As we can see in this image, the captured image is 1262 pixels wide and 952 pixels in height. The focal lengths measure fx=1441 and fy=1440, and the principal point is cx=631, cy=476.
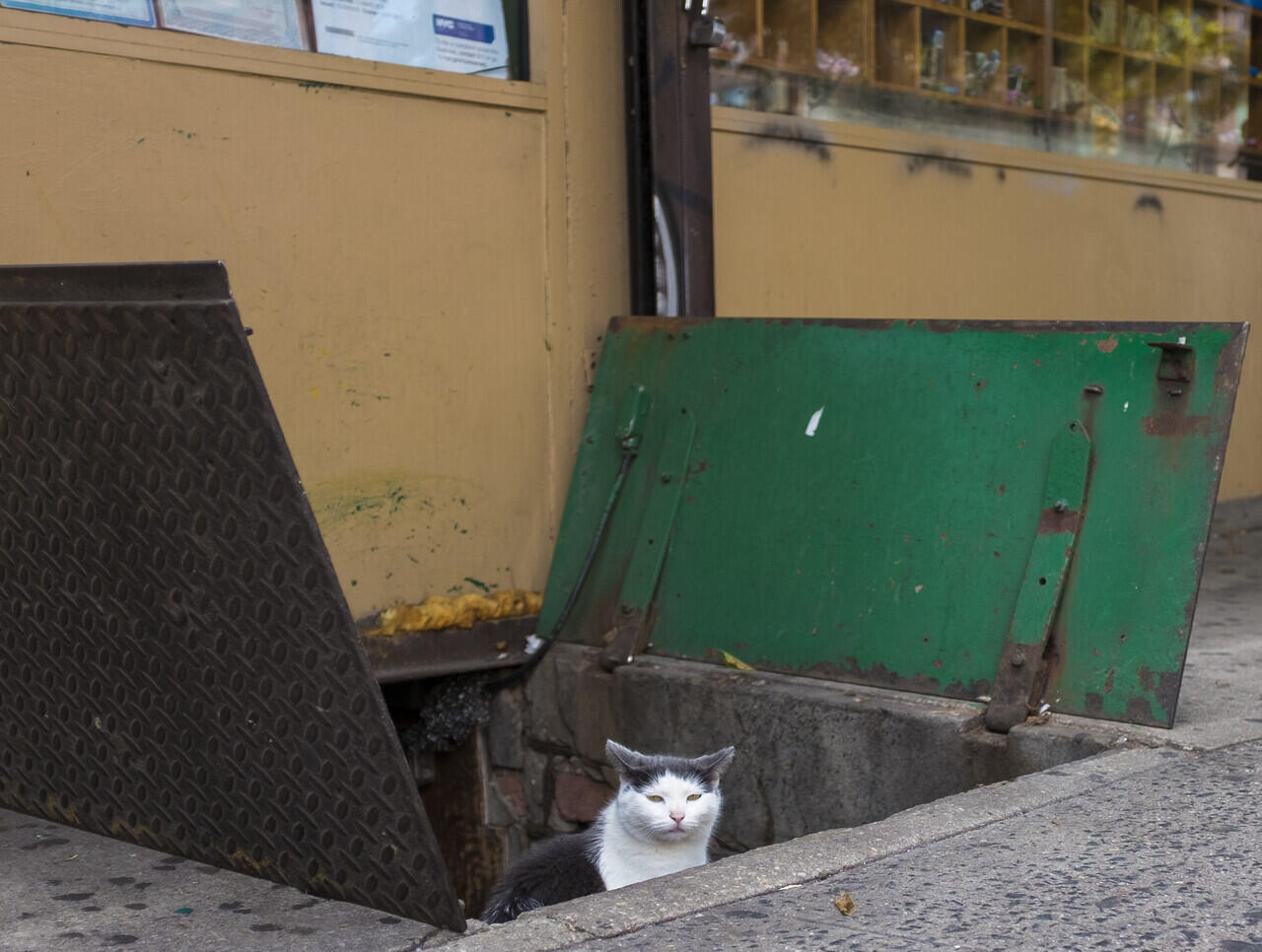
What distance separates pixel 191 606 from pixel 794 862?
1140 millimetres

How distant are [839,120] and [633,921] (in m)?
4.06

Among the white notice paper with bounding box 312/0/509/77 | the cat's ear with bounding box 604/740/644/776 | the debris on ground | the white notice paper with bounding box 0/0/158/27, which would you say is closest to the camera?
the debris on ground

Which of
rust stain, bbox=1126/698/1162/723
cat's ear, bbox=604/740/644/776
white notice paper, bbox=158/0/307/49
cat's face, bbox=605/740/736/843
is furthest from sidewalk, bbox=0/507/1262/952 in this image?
white notice paper, bbox=158/0/307/49

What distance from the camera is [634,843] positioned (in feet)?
10.8

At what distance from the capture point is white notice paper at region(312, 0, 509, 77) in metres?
4.41

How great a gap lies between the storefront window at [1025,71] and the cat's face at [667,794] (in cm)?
278

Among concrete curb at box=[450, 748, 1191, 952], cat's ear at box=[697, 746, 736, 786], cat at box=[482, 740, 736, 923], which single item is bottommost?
cat at box=[482, 740, 736, 923]

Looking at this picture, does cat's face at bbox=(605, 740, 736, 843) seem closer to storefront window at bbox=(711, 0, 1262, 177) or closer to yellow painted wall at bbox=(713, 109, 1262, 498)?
yellow painted wall at bbox=(713, 109, 1262, 498)

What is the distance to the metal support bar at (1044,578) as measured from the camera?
3.64 metres

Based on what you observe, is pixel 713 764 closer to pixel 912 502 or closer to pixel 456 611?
pixel 912 502

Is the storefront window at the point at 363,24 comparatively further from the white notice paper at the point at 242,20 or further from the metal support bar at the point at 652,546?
the metal support bar at the point at 652,546

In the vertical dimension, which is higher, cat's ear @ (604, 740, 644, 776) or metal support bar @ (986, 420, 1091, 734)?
metal support bar @ (986, 420, 1091, 734)

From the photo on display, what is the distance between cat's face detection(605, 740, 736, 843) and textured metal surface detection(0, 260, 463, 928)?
3.11 feet

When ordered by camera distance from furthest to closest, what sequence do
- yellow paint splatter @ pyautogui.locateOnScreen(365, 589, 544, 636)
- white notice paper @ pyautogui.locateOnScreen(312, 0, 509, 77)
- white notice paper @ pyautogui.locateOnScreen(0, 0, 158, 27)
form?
yellow paint splatter @ pyautogui.locateOnScreen(365, 589, 544, 636) < white notice paper @ pyautogui.locateOnScreen(312, 0, 509, 77) < white notice paper @ pyautogui.locateOnScreen(0, 0, 158, 27)
